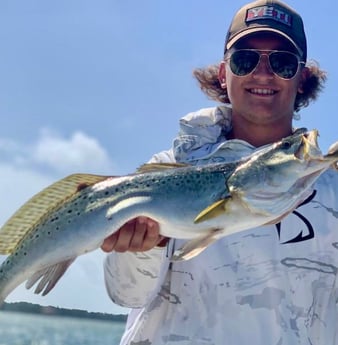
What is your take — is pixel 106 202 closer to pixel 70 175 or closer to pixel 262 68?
pixel 70 175

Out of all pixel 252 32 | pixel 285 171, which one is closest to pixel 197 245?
pixel 285 171

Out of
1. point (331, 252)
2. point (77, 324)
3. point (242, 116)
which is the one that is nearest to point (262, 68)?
point (242, 116)

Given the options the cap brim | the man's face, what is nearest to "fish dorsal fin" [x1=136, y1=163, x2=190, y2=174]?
the man's face

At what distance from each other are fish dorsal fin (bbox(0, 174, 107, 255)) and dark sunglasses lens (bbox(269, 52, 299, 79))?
164cm

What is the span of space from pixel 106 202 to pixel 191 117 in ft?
5.28

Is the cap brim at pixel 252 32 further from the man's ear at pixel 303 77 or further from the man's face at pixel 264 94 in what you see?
the man's ear at pixel 303 77

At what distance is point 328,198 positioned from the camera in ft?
16.0

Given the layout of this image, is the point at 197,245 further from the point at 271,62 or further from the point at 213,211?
the point at 271,62

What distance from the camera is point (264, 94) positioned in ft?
16.8

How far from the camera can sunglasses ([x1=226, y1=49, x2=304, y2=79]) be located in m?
5.15

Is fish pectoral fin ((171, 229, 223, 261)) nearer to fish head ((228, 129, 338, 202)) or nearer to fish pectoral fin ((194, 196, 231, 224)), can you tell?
fish pectoral fin ((194, 196, 231, 224))

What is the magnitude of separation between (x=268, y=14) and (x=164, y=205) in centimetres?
222

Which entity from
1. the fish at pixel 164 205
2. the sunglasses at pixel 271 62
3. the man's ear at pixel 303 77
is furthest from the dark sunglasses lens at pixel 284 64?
the fish at pixel 164 205

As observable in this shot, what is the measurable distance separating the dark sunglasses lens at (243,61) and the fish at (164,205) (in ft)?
4.60
